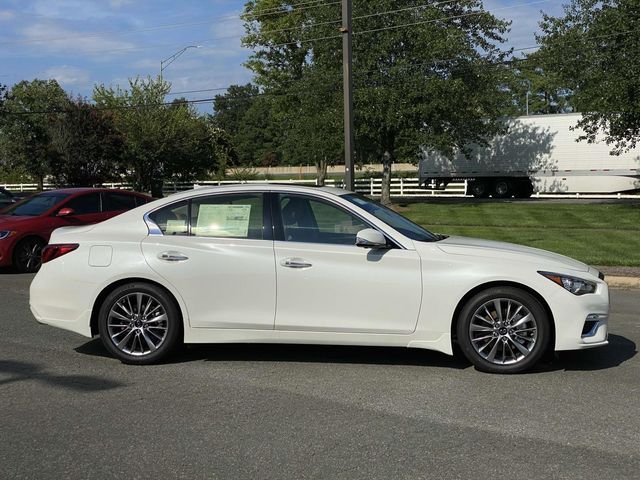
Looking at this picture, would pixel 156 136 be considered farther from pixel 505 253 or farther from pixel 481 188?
pixel 505 253

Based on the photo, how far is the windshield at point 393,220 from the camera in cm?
581

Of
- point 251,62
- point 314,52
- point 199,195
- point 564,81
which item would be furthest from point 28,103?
point 199,195

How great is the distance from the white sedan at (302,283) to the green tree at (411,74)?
19.4 m

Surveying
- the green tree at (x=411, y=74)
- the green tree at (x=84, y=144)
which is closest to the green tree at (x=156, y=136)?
the green tree at (x=84, y=144)

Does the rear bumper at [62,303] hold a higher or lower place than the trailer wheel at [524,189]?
lower

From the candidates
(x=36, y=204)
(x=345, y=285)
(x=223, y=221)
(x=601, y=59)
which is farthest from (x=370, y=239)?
(x=601, y=59)

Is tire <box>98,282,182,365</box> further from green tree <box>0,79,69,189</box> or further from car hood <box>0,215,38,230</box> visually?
green tree <box>0,79,69,189</box>

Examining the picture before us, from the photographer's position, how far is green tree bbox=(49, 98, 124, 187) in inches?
1483

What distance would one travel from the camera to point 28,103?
189 feet

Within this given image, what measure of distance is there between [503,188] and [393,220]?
31.1 meters

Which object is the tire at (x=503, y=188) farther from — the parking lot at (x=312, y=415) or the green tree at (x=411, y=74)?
the parking lot at (x=312, y=415)

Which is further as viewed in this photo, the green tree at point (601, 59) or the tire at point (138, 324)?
the green tree at point (601, 59)

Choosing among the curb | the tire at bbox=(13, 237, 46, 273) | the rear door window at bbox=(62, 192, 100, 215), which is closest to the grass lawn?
the curb

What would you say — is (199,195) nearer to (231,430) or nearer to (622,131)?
(231,430)
